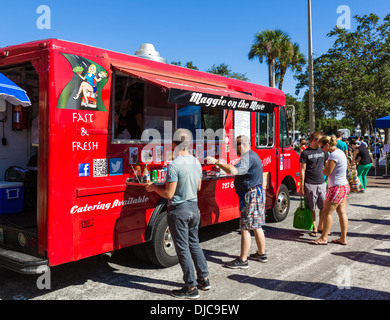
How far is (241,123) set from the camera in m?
6.83

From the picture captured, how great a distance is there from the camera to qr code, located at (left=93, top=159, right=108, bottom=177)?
4.30 meters

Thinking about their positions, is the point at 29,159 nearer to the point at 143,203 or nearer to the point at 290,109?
the point at 143,203

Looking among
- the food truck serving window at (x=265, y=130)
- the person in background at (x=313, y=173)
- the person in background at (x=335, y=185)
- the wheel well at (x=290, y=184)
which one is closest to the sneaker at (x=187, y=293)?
the person in background at (x=335, y=185)

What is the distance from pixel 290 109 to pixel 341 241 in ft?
9.58

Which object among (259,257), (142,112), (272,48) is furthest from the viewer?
(272,48)

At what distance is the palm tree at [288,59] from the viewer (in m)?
24.9

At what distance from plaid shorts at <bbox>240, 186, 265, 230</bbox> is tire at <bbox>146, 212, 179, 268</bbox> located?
1.10 m

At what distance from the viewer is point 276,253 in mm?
5949

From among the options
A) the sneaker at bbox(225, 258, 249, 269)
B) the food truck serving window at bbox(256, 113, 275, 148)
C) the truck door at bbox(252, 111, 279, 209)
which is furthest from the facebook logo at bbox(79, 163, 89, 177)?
the food truck serving window at bbox(256, 113, 275, 148)

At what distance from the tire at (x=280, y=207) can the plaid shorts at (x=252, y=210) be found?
264 cm

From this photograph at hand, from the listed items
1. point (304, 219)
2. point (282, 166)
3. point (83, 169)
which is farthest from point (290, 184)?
point (83, 169)

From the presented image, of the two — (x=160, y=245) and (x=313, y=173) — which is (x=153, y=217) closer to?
(x=160, y=245)

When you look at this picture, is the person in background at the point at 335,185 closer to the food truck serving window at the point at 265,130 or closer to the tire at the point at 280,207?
the food truck serving window at the point at 265,130

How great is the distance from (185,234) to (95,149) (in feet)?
4.73
